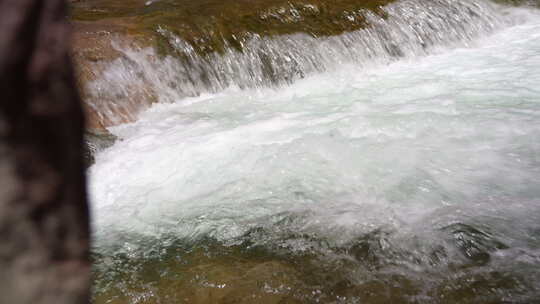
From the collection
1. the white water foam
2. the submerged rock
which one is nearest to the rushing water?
the white water foam

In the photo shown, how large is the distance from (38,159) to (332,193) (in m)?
3.83

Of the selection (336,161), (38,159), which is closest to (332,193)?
(336,161)

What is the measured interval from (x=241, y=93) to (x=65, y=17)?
6.98 meters

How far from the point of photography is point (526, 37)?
9.90m

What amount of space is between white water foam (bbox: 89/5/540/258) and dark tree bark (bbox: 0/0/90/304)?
299 centimetres

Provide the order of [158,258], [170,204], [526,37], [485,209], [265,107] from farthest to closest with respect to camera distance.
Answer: [526,37] → [265,107] → [170,204] → [485,209] → [158,258]

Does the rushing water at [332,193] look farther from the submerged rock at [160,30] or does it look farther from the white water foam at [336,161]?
the submerged rock at [160,30]

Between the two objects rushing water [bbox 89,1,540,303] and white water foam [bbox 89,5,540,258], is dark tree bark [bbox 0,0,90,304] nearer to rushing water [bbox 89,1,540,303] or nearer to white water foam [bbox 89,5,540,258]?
rushing water [bbox 89,1,540,303]

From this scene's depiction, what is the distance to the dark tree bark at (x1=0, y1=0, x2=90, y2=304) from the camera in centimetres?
87

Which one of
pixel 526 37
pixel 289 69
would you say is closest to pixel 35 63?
pixel 289 69

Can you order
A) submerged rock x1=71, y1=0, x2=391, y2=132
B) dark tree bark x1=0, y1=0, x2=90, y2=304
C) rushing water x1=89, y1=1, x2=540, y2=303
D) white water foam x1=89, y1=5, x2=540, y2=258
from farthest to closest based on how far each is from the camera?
1. submerged rock x1=71, y1=0, x2=391, y2=132
2. white water foam x1=89, y1=5, x2=540, y2=258
3. rushing water x1=89, y1=1, x2=540, y2=303
4. dark tree bark x1=0, y1=0, x2=90, y2=304

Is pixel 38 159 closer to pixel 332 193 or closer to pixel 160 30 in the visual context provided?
pixel 332 193

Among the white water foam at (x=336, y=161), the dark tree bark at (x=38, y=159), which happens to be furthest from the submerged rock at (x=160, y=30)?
the dark tree bark at (x=38, y=159)

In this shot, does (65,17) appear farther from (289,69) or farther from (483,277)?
(289,69)
